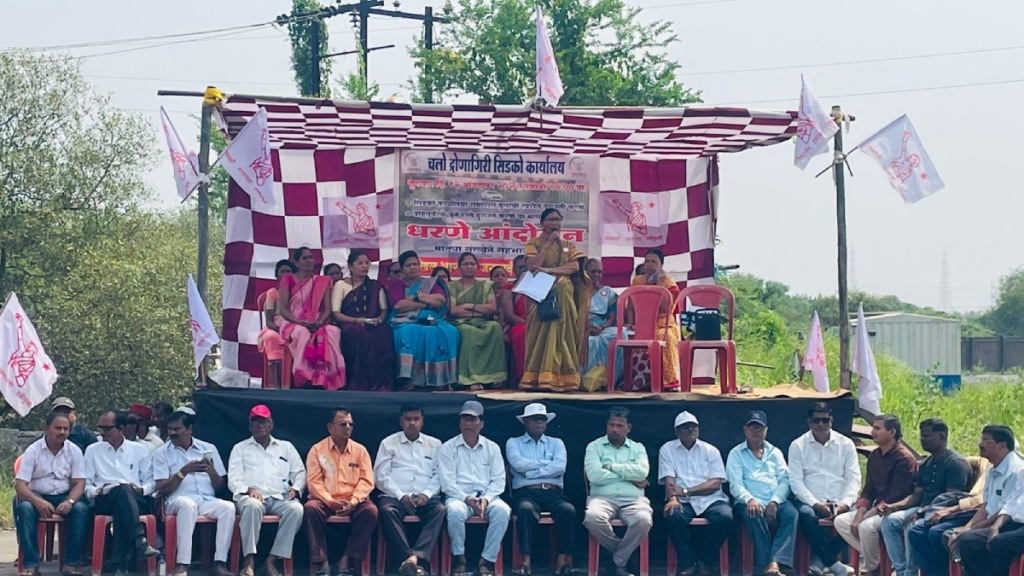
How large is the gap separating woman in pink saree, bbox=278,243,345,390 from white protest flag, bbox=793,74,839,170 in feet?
12.4

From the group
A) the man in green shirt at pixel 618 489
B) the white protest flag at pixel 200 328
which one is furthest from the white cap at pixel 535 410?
the white protest flag at pixel 200 328

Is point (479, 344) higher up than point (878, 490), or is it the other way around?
point (479, 344)

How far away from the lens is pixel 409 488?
9.65 meters

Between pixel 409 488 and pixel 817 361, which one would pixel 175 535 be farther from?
pixel 817 361

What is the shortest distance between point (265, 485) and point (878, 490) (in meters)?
4.20

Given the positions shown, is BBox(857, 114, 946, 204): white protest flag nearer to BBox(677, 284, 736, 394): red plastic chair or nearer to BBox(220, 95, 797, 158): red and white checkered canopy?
BBox(220, 95, 797, 158): red and white checkered canopy

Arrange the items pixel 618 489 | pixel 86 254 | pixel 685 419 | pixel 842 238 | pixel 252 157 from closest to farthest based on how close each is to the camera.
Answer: pixel 618 489
pixel 685 419
pixel 252 157
pixel 842 238
pixel 86 254

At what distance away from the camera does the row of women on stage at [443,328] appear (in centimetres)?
1047

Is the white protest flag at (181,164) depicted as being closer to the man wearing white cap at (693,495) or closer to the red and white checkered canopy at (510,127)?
the red and white checkered canopy at (510,127)

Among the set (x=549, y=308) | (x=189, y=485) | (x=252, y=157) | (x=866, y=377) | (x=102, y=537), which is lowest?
(x=102, y=537)

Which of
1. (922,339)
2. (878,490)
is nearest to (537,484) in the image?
(878,490)

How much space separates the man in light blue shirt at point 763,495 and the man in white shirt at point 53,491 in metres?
4.52

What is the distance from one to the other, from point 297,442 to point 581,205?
3.69 m

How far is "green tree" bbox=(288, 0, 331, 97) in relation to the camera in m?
27.7
